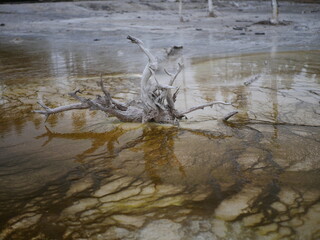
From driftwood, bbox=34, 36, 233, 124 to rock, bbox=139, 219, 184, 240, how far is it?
1.68 m

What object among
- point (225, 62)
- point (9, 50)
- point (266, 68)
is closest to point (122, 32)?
point (9, 50)

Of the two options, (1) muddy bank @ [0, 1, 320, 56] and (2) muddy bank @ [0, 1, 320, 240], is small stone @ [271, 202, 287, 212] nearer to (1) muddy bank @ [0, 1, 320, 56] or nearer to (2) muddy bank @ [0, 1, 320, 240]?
(2) muddy bank @ [0, 1, 320, 240]

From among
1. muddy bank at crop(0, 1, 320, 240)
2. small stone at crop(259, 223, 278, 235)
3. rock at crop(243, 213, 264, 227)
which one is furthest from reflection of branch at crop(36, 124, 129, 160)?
small stone at crop(259, 223, 278, 235)

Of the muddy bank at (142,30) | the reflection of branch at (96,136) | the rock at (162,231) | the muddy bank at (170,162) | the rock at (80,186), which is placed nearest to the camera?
the rock at (162,231)

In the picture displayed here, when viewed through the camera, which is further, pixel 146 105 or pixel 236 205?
pixel 146 105

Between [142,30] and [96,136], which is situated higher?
[142,30]

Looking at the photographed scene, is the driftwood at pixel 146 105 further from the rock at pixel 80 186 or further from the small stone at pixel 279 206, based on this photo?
the small stone at pixel 279 206

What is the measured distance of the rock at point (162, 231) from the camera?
68.1 inches

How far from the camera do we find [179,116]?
3523 millimetres

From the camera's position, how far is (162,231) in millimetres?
1772

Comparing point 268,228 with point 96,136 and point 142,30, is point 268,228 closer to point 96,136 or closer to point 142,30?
point 96,136

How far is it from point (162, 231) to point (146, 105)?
195 centimetres

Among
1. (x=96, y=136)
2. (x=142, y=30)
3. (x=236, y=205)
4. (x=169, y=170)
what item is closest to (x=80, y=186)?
(x=169, y=170)

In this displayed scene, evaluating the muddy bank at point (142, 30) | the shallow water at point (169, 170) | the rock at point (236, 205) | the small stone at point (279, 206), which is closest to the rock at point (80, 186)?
the shallow water at point (169, 170)
